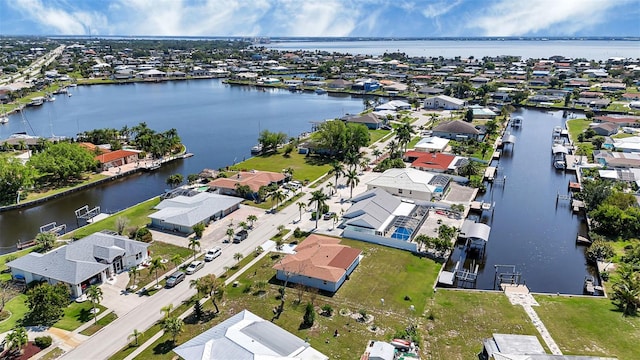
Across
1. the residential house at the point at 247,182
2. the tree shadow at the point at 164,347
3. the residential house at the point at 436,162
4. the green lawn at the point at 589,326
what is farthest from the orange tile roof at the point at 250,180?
the green lawn at the point at 589,326

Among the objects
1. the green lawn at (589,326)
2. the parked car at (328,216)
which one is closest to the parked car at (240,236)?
the parked car at (328,216)

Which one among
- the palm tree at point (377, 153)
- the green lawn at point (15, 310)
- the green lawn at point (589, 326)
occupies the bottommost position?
the green lawn at point (589, 326)

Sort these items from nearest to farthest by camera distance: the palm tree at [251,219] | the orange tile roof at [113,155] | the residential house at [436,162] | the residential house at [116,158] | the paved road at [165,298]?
the paved road at [165,298]
the palm tree at [251,219]
the residential house at [436,162]
the residential house at [116,158]
the orange tile roof at [113,155]

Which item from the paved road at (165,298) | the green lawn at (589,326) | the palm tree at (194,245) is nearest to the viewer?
the paved road at (165,298)

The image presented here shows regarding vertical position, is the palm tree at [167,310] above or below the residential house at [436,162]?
below

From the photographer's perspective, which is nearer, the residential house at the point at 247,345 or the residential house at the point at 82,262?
the residential house at the point at 247,345

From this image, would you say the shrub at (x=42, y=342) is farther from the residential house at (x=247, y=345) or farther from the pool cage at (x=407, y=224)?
the pool cage at (x=407, y=224)
